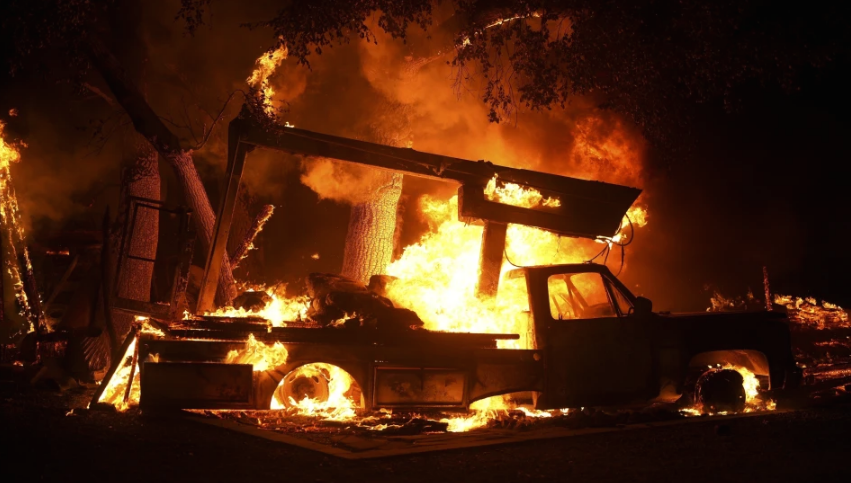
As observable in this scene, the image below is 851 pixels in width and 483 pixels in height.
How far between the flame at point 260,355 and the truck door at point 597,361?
9.77 feet

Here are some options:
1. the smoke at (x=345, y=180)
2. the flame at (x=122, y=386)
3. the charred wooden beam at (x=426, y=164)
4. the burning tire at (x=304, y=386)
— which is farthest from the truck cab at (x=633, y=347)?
the smoke at (x=345, y=180)

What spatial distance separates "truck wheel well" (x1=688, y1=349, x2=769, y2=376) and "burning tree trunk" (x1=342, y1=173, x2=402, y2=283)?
697 cm

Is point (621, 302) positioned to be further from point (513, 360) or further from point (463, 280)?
point (463, 280)

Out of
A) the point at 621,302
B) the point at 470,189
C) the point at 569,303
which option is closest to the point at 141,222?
the point at 470,189

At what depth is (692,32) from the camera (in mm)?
11391

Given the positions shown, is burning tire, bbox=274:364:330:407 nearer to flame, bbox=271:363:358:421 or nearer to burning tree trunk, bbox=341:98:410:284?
flame, bbox=271:363:358:421

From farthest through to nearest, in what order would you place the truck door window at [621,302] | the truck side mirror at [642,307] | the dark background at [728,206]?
the dark background at [728,206] < the truck door window at [621,302] < the truck side mirror at [642,307]

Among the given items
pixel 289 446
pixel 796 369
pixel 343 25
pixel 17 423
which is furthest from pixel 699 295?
pixel 17 423

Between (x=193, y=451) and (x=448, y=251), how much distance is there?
22.8ft

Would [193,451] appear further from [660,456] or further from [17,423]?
[660,456]

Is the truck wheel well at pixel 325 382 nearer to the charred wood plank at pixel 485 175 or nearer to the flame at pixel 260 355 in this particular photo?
the flame at pixel 260 355

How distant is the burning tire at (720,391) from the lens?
8.41 metres

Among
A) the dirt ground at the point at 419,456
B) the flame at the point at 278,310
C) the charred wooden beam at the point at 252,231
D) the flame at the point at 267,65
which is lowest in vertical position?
the dirt ground at the point at 419,456

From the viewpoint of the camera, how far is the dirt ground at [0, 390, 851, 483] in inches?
214
